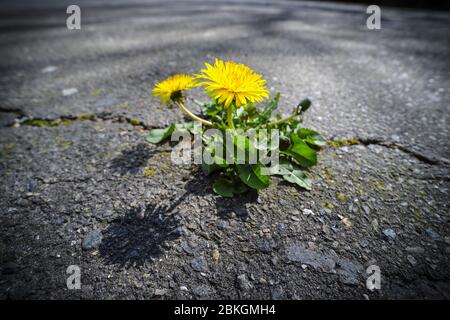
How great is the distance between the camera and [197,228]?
3.78ft

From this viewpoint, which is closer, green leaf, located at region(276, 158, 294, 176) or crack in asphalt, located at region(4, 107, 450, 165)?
green leaf, located at region(276, 158, 294, 176)

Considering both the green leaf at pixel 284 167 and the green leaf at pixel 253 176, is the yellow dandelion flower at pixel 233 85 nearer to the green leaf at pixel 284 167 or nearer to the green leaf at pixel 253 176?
the green leaf at pixel 253 176

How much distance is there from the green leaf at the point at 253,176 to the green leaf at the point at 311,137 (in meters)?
0.38

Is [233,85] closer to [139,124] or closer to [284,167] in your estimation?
[284,167]

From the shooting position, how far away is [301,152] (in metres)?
1.34

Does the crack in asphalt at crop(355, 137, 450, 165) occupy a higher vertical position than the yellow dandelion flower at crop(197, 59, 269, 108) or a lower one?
lower

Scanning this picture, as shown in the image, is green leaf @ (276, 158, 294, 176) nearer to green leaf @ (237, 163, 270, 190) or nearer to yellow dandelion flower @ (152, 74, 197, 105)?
green leaf @ (237, 163, 270, 190)

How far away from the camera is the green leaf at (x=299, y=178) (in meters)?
1.30

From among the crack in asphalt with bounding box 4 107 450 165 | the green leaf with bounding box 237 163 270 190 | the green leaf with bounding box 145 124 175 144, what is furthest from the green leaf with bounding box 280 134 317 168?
the green leaf with bounding box 145 124 175 144

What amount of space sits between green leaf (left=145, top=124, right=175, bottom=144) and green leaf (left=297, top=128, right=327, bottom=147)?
0.70 m

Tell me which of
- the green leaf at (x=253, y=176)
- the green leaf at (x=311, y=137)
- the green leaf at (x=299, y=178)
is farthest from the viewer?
the green leaf at (x=311, y=137)

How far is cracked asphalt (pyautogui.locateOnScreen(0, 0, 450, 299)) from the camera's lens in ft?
3.26

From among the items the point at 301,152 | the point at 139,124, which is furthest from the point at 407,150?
the point at 139,124

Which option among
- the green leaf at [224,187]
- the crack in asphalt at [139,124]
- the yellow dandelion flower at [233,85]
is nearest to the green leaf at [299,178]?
the green leaf at [224,187]
